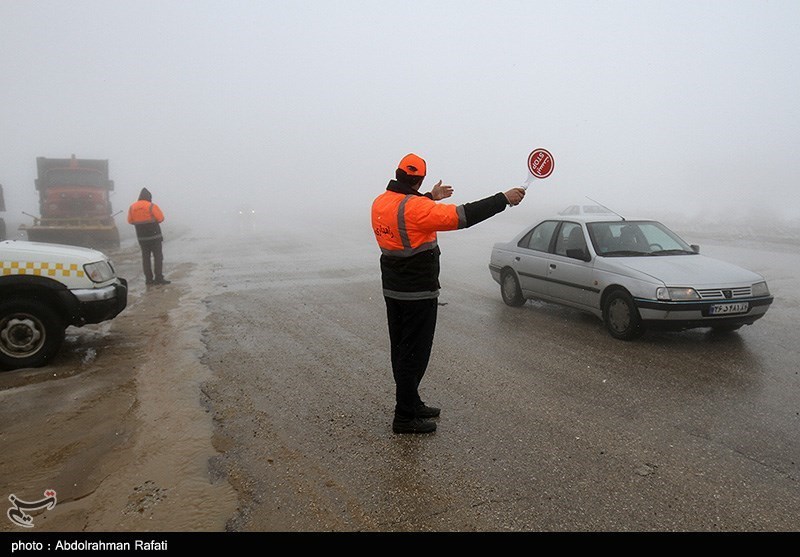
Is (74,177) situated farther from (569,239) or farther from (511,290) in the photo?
(569,239)

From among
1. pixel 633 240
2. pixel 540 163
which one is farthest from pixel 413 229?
pixel 633 240

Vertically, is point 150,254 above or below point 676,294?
below

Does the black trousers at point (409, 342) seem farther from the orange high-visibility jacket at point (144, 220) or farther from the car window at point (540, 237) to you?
the orange high-visibility jacket at point (144, 220)

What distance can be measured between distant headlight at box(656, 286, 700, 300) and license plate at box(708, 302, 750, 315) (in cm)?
21

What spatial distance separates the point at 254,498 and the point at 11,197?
74.6m

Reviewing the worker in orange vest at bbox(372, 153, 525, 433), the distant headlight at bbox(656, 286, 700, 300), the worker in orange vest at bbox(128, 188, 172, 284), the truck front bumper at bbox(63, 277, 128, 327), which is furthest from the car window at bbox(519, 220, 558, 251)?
the worker in orange vest at bbox(128, 188, 172, 284)

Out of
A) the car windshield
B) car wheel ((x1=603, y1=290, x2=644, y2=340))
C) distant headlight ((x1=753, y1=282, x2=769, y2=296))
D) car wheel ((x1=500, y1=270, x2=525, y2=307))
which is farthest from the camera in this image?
car wheel ((x1=500, y1=270, x2=525, y2=307))

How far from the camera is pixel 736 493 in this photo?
10.3 feet

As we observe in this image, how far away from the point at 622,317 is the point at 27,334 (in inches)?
254

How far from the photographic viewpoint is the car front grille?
19.3 ft

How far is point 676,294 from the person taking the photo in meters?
5.91

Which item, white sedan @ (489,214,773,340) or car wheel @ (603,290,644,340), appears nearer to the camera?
white sedan @ (489,214,773,340)

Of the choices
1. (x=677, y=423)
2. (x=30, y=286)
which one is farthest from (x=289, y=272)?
(x=677, y=423)

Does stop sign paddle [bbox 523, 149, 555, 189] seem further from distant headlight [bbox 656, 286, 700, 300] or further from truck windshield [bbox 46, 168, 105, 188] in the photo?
truck windshield [bbox 46, 168, 105, 188]
